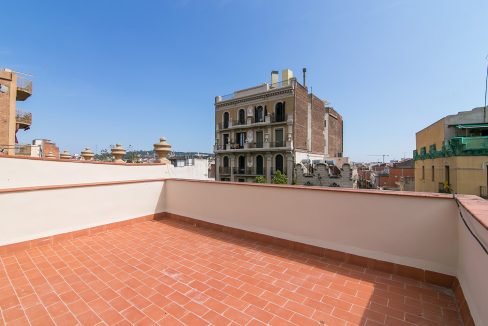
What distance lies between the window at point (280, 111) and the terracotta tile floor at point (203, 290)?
21.1 meters

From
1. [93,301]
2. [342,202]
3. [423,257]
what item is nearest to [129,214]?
[93,301]

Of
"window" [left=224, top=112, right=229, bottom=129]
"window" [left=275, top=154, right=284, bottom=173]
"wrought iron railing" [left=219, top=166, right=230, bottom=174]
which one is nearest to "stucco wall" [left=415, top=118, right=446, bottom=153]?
"window" [left=275, top=154, right=284, bottom=173]

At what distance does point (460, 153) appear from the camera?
1425 cm

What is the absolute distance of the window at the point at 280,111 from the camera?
23.1 metres

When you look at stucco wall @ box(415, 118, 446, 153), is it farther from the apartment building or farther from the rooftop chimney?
the rooftop chimney

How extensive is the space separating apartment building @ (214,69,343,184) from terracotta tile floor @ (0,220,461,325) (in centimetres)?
1991

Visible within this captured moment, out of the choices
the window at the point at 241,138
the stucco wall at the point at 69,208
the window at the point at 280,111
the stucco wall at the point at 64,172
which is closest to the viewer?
the stucco wall at the point at 69,208

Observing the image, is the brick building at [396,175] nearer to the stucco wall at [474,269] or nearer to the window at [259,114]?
the window at [259,114]

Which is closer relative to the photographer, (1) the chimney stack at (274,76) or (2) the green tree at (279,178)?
(2) the green tree at (279,178)

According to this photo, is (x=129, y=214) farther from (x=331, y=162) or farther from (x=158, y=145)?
(x=331, y=162)

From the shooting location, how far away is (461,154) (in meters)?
14.2

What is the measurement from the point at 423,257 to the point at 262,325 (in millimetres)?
2145

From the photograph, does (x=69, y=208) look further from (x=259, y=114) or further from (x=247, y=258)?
(x=259, y=114)

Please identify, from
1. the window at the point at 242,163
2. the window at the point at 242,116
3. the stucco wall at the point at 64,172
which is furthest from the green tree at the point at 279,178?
the stucco wall at the point at 64,172
